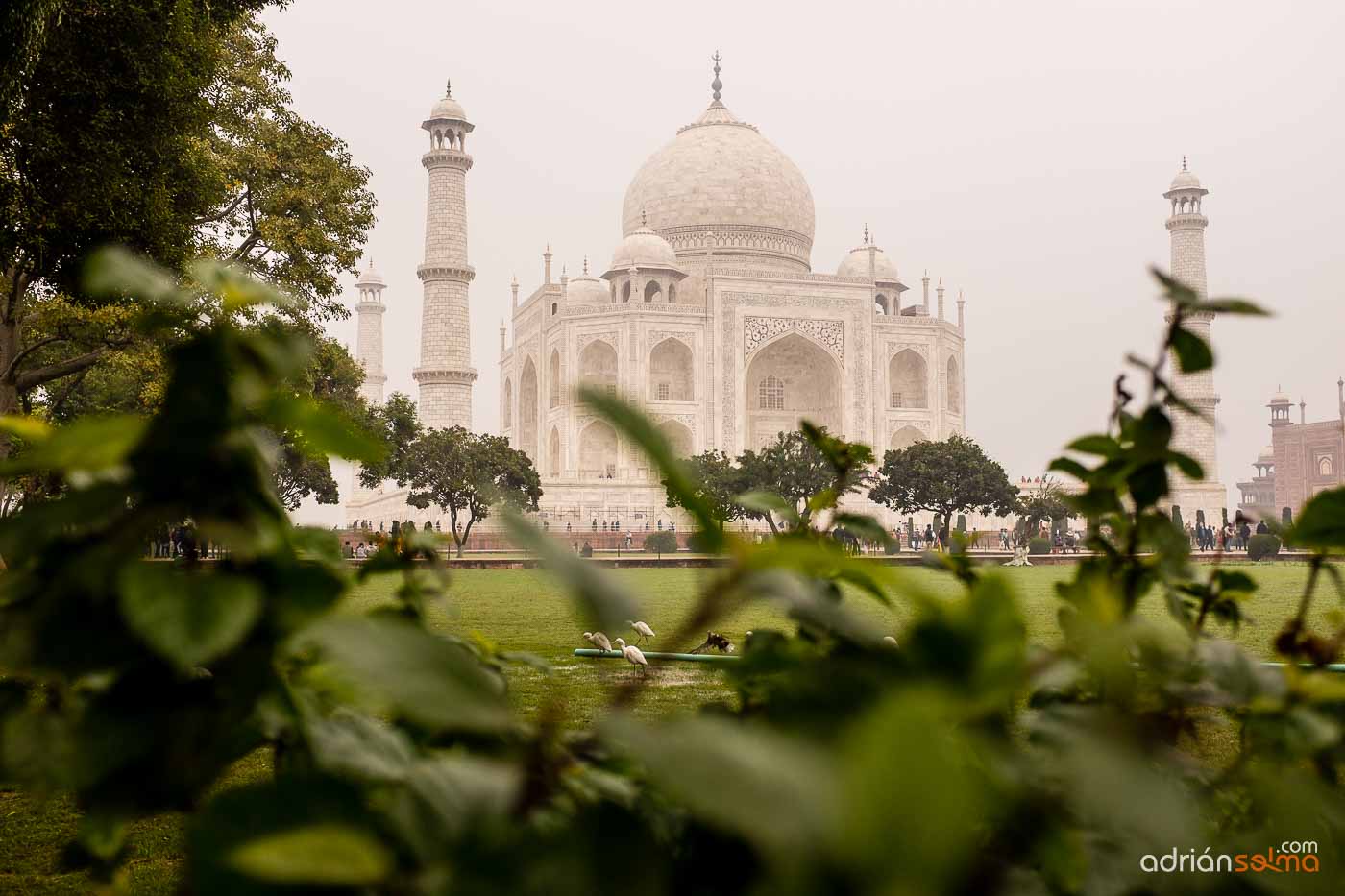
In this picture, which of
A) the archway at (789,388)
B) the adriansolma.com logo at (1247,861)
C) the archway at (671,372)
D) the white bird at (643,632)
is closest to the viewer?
the adriansolma.com logo at (1247,861)

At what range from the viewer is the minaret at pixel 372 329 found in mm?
40647

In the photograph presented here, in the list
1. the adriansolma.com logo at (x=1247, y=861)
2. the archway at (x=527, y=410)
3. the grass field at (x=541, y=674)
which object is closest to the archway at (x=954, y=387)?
the archway at (x=527, y=410)

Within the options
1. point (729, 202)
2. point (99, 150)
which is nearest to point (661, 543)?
point (729, 202)

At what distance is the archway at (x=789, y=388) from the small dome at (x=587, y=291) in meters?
4.58

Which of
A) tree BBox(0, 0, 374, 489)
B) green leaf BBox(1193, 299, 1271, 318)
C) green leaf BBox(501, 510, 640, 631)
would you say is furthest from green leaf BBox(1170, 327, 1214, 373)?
tree BBox(0, 0, 374, 489)

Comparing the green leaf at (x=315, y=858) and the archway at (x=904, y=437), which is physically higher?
the archway at (x=904, y=437)

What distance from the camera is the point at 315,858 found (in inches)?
10.6

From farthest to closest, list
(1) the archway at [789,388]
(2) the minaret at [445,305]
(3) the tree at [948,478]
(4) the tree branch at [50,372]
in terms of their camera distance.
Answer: (1) the archway at [789,388] → (2) the minaret at [445,305] → (3) the tree at [948,478] → (4) the tree branch at [50,372]

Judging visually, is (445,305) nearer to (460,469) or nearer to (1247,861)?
(460,469)

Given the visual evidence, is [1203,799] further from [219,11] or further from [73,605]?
[219,11]

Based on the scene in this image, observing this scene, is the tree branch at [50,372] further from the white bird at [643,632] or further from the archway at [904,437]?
the archway at [904,437]

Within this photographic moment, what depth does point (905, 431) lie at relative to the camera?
29609mm

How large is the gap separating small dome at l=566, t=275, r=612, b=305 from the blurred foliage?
2999 cm

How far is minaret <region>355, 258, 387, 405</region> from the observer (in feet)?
133
